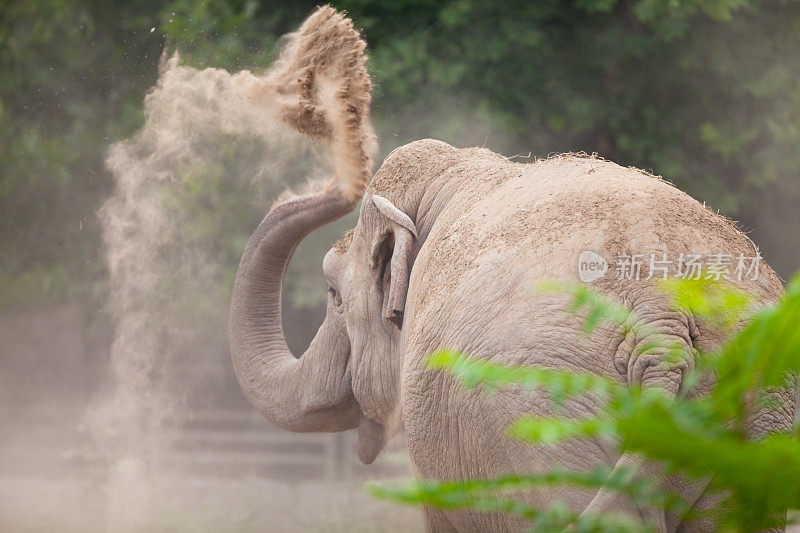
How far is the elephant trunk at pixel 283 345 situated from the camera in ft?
13.2

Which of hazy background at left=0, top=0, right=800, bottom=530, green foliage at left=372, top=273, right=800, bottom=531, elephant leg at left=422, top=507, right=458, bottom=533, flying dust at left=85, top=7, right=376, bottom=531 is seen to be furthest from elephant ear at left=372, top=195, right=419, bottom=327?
hazy background at left=0, top=0, right=800, bottom=530

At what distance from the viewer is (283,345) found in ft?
14.5

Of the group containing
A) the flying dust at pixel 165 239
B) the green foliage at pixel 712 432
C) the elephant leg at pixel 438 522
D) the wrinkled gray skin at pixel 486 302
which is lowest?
the elephant leg at pixel 438 522

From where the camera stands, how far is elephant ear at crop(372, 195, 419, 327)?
3258mm

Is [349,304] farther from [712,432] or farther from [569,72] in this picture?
[569,72]

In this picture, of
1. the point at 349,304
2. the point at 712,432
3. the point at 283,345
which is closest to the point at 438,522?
the point at 349,304

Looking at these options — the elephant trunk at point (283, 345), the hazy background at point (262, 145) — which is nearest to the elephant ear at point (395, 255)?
the elephant trunk at point (283, 345)

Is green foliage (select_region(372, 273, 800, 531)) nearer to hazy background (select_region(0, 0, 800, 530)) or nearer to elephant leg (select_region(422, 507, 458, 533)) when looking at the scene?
elephant leg (select_region(422, 507, 458, 533))

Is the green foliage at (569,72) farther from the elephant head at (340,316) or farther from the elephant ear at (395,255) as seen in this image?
the elephant ear at (395,255)

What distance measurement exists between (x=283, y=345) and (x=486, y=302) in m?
2.17

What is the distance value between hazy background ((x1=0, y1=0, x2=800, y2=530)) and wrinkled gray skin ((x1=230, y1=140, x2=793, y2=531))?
11.3ft

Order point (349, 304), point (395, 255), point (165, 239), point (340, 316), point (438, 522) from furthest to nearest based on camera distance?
point (165, 239)
point (340, 316)
point (349, 304)
point (395, 255)
point (438, 522)

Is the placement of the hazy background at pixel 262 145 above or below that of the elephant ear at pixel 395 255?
above

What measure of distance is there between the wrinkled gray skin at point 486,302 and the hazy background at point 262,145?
11.3 feet
